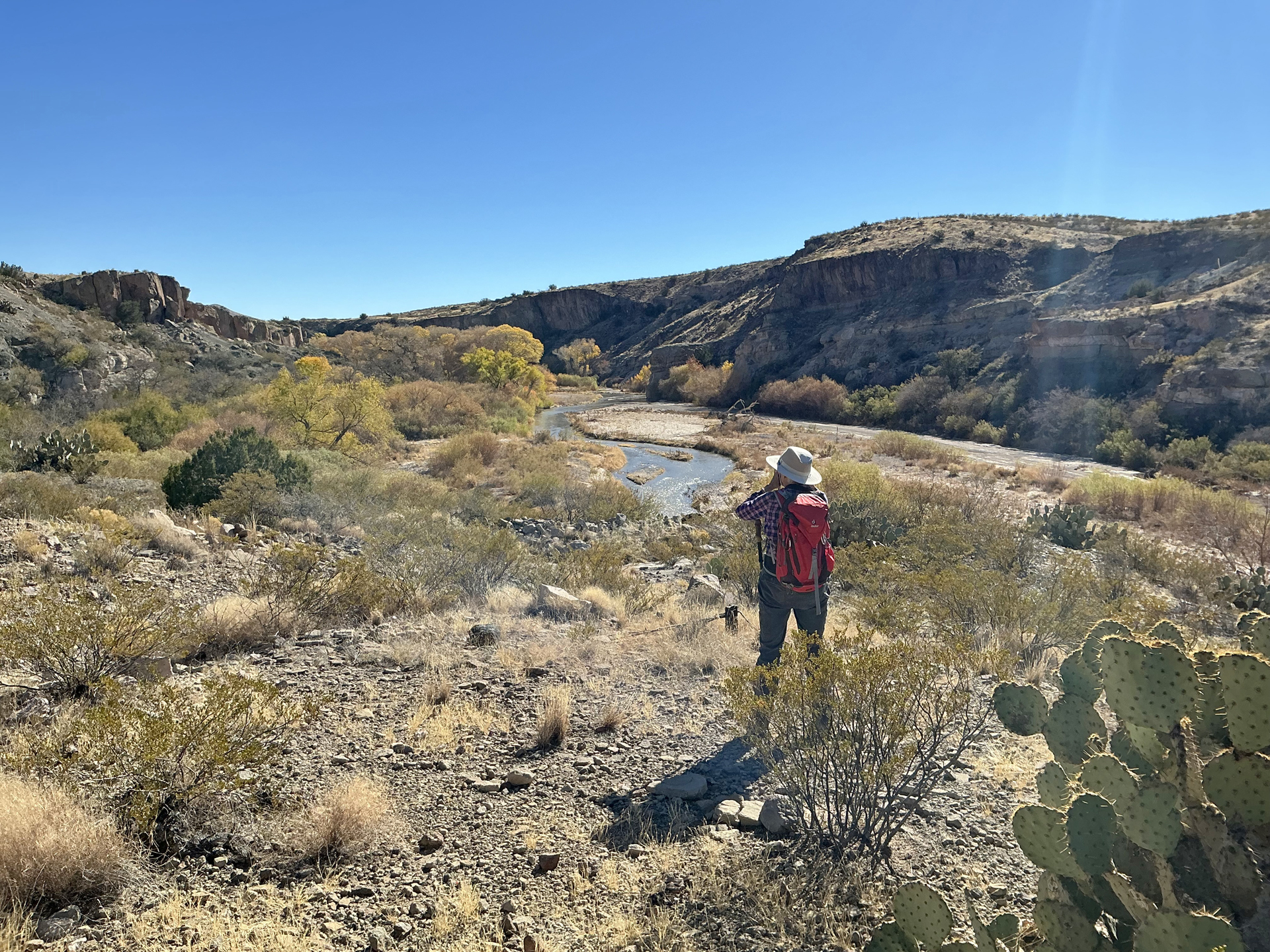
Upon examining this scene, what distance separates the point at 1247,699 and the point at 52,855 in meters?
4.07

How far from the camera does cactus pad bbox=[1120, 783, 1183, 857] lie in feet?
5.77

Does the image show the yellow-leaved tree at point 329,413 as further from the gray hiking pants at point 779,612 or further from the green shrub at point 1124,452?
the green shrub at point 1124,452

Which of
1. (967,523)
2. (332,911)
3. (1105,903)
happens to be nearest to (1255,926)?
(1105,903)

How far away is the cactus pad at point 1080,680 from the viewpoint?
2689mm

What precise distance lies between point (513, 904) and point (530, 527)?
38.6 ft

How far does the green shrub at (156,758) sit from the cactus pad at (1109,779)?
3459 millimetres

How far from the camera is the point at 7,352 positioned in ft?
70.1

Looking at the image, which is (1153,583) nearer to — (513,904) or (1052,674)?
(1052,674)

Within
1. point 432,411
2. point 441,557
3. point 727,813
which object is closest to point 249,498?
point 441,557

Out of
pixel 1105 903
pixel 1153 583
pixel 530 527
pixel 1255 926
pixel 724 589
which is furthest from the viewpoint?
pixel 530 527

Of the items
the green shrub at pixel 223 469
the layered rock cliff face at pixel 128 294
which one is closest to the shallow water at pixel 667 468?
the green shrub at pixel 223 469

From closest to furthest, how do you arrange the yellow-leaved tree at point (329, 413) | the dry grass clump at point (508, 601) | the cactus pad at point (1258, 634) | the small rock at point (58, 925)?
the cactus pad at point (1258, 634) < the small rock at point (58, 925) < the dry grass clump at point (508, 601) < the yellow-leaved tree at point (329, 413)

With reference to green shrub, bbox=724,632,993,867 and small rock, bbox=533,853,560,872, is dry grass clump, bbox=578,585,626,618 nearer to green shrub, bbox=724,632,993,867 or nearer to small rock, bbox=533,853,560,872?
green shrub, bbox=724,632,993,867

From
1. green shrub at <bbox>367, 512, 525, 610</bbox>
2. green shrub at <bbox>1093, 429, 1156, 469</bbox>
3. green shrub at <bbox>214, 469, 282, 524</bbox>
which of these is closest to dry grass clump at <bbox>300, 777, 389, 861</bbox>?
green shrub at <bbox>367, 512, 525, 610</bbox>
